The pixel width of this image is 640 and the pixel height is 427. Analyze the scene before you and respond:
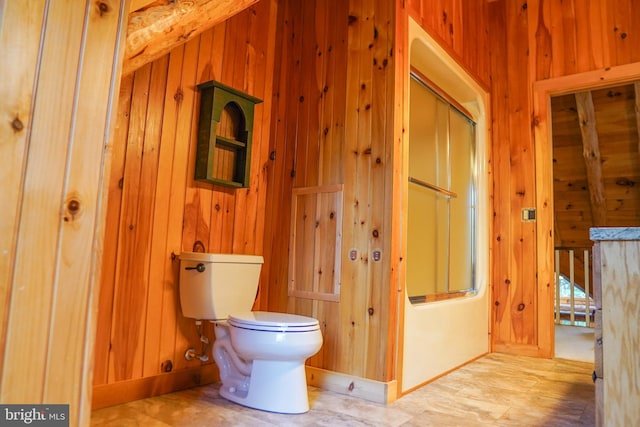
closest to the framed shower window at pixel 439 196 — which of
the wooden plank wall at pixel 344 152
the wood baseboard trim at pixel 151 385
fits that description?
the wooden plank wall at pixel 344 152

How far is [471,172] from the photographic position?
3494 mm

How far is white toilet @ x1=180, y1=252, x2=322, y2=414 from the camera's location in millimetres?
1820

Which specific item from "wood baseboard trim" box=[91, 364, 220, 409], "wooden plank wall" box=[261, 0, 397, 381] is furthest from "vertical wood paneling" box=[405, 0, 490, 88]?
"wood baseboard trim" box=[91, 364, 220, 409]

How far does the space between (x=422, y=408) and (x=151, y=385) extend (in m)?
1.28

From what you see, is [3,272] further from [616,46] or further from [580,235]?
[580,235]

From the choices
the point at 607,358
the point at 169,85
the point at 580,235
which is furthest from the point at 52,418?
the point at 580,235

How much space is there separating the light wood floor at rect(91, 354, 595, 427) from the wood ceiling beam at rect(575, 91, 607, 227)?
2702mm

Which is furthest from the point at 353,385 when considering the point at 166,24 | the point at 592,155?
the point at 592,155

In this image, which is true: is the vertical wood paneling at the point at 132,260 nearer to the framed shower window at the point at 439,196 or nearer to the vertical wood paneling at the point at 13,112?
the vertical wood paneling at the point at 13,112

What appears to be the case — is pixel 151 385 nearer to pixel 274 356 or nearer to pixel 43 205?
pixel 274 356

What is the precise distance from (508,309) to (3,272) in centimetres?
336

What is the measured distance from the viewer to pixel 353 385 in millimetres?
2133

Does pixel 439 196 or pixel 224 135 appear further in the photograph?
pixel 439 196

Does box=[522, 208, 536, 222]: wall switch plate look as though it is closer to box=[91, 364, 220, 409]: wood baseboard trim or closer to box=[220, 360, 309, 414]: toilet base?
box=[220, 360, 309, 414]: toilet base
